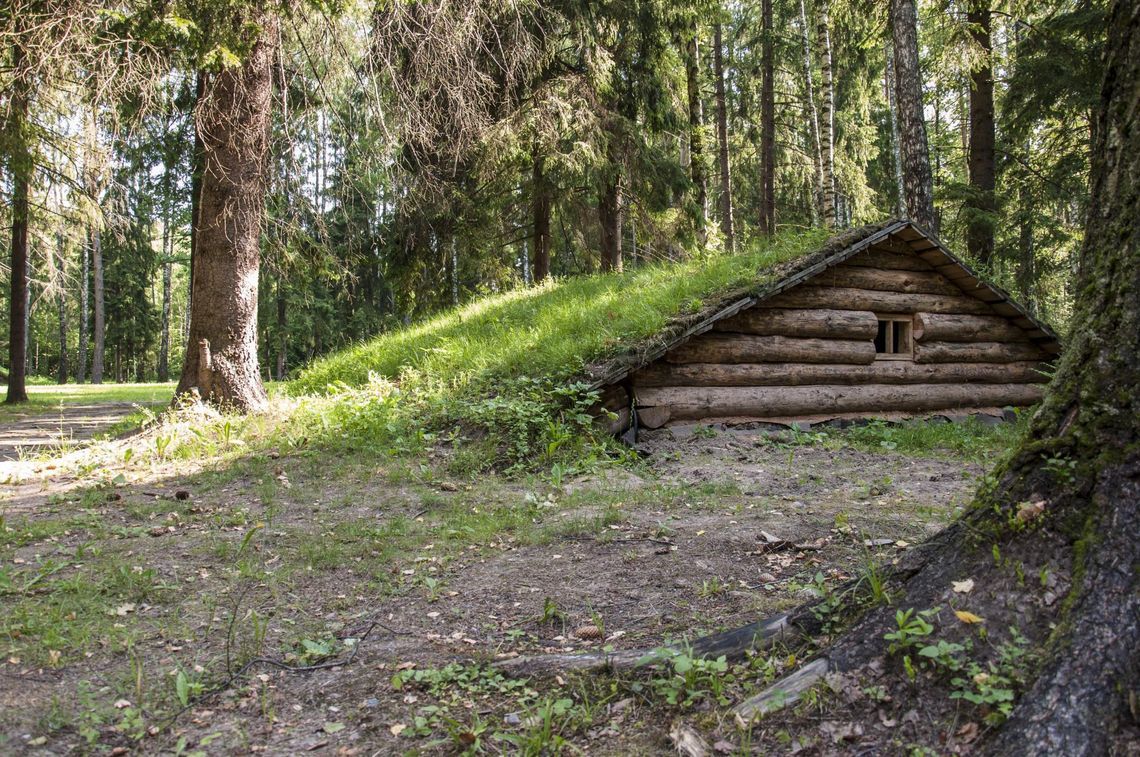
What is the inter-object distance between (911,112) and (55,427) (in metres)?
15.1

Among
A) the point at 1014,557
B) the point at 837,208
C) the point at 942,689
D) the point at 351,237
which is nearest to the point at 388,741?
the point at 942,689

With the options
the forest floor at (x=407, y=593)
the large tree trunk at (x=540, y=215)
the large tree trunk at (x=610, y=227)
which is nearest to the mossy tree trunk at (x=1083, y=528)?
the forest floor at (x=407, y=593)

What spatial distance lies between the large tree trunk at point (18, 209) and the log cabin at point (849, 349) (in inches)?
268

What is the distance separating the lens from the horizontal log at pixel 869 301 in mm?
10164

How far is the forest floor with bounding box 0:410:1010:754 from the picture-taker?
2850 millimetres

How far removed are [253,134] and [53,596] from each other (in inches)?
257

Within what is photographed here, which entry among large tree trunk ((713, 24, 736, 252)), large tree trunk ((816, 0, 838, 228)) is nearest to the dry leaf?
large tree trunk ((816, 0, 838, 228))

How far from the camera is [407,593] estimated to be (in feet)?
14.3

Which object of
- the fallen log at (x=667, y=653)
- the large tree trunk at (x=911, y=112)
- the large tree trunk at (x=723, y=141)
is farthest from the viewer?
the large tree trunk at (x=723, y=141)

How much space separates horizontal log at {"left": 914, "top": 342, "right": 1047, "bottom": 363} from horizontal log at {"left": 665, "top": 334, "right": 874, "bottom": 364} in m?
1.18

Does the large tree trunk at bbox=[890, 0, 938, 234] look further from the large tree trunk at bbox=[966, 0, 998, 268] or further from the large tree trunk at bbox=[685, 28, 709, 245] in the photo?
the large tree trunk at bbox=[685, 28, 709, 245]

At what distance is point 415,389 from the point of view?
10.0m

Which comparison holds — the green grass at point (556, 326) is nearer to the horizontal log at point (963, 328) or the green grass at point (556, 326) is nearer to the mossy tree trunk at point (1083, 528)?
the horizontal log at point (963, 328)

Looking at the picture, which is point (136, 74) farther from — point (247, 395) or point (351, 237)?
point (247, 395)
